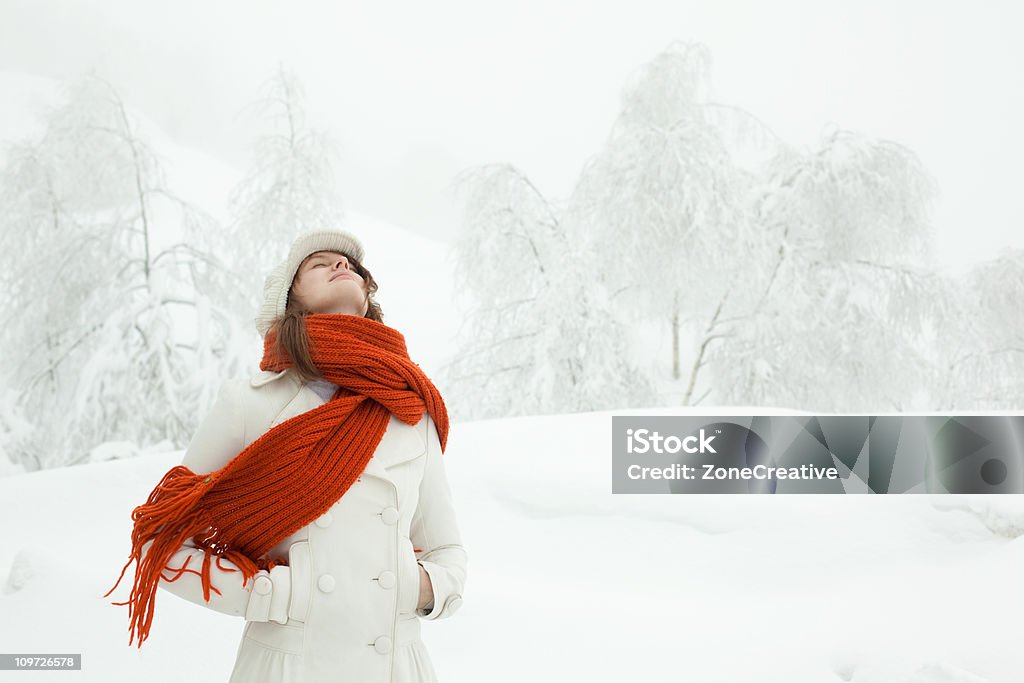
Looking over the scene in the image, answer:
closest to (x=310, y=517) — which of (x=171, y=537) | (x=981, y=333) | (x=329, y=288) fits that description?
(x=171, y=537)

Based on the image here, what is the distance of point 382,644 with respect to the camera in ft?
3.14

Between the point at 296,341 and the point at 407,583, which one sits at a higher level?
the point at 296,341

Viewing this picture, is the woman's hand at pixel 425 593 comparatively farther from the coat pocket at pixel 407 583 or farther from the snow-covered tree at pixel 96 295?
the snow-covered tree at pixel 96 295

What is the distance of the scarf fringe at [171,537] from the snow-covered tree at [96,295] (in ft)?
10.2

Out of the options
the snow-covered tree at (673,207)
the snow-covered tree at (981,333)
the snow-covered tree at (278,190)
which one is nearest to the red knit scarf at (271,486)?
the snow-covered tree at (278,190)

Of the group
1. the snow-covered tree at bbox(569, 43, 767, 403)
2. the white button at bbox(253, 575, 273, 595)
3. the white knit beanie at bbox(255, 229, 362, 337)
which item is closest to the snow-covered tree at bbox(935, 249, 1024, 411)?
the snow-covered tree at bbox(569, 43, 767, 403)

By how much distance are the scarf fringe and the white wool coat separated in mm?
12

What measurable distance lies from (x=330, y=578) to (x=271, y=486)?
4.9 inches

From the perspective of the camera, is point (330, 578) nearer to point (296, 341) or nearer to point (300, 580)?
point (300, 580)

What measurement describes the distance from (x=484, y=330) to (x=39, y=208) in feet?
7.64

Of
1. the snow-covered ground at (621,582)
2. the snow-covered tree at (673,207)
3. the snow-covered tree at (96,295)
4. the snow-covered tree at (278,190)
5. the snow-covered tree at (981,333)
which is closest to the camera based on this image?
the snow-covered ground at (621,582)

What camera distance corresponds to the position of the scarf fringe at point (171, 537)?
93 cm

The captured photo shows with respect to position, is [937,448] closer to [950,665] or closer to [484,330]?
[950,665]

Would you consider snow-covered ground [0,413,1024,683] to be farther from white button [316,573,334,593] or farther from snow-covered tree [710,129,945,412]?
snow-covered tree [710,129,945,412]
